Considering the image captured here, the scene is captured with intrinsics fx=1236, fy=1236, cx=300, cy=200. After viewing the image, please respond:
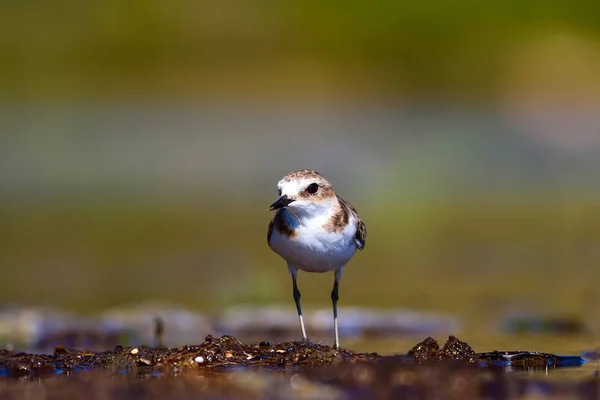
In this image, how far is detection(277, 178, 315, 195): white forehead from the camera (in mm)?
8365

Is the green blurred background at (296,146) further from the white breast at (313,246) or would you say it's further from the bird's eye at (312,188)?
the bird's eye at (312,188)

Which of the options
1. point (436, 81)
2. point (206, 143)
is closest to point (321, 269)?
point (206, 143)

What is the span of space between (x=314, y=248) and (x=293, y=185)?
17.8 inches

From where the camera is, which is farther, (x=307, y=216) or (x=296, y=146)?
(x=296, y=146)

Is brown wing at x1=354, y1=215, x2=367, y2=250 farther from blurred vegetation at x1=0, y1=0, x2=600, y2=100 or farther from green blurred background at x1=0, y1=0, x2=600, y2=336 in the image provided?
blurred vegetation at x1=0, y1=0, x2=600, y2=100

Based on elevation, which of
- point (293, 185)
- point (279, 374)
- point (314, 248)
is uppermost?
point (293, 185)

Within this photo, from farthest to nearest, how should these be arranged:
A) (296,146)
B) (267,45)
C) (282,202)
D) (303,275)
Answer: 1. (267,45)
2. (296,146)
3. (303,275)
4. (282,202)

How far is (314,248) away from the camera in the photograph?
8383 millimetres

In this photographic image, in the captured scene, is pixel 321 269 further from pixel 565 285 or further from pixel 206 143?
pixel 206 143

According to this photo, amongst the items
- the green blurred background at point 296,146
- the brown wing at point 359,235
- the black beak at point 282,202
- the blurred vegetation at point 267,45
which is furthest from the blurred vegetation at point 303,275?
the blurred vegetation at point 267,45

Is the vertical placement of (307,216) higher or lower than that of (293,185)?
lower

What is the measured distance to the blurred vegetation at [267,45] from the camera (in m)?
26.9

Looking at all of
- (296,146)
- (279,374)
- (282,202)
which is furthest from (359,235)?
(296,146)

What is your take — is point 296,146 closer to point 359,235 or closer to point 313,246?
point 359,235
